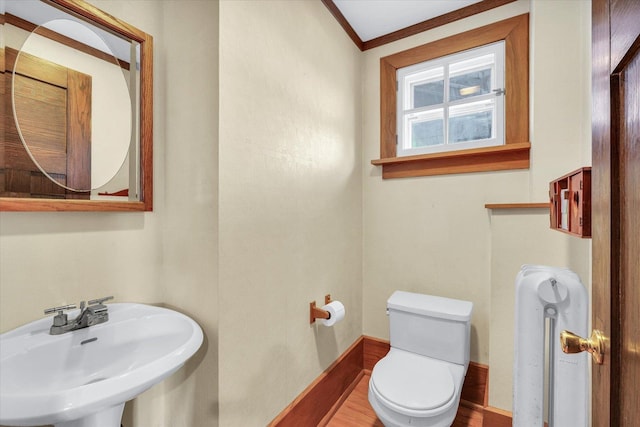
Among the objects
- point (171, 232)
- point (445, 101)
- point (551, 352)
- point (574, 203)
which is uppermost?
point (445, 101)

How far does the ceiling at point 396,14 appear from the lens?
1.79 meters

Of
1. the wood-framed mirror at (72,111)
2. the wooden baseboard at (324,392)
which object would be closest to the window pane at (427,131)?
the wooden baseboard at (324,392)

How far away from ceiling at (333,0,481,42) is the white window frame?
11.0 inches

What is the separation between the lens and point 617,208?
0.49 meters

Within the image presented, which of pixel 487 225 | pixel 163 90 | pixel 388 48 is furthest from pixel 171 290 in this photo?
pixel 388 48

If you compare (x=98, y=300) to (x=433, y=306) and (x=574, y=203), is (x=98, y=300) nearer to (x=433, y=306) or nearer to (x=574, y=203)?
(x=574, y=203)

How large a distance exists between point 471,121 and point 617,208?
1620 millimetres

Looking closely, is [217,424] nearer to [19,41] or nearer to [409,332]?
[409,332]

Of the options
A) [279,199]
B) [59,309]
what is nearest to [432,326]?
[279,199]

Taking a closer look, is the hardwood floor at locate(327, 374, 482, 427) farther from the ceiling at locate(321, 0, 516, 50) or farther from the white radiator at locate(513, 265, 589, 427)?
the ceiling at locate(321, 0, 516, 50)

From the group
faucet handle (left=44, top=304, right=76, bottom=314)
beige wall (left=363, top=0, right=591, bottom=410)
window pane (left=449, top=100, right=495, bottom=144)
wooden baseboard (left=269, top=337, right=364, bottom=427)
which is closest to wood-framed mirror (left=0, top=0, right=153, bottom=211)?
faucet handle (left=44, top=304, right=76, bottom=314)

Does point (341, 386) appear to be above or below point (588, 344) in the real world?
below

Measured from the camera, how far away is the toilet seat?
121 centimetres

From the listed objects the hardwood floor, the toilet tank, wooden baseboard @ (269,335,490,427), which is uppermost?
the toilet tank
